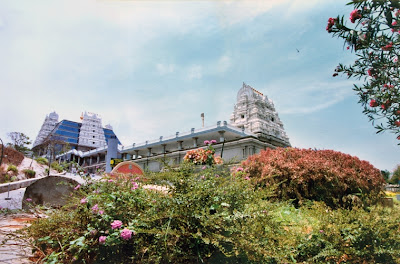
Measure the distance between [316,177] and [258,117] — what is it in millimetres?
30285

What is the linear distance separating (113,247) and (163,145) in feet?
106

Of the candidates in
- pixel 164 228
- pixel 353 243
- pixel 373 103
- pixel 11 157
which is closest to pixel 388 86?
pixel 373 103

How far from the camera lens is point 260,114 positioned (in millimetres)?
35562

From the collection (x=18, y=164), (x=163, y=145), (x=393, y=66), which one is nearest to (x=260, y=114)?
(x=163, y=145)

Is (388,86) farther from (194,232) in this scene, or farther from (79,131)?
(79,131)

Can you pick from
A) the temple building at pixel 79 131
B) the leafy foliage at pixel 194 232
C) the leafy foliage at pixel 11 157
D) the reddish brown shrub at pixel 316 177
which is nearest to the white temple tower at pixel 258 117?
the leafy foliage at pixel 11 157

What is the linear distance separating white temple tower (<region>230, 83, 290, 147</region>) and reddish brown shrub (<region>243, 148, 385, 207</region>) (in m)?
26.2

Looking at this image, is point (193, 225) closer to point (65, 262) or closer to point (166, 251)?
point (166, 251)

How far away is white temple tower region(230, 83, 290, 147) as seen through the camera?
34.1m

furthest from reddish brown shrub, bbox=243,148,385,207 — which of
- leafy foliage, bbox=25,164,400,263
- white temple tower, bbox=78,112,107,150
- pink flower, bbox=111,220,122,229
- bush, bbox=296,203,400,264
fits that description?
→ white temple tower, bbox=78,112,107,150

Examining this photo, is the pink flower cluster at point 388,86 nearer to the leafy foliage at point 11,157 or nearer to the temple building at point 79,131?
the leafy foliage at point 11,157

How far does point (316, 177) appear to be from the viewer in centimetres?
552

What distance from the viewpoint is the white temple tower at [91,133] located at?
61188mm

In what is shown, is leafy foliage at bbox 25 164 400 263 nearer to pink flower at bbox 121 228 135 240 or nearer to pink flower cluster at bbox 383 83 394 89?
pink flower at bbox 121 228 135 240
